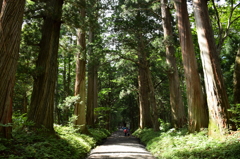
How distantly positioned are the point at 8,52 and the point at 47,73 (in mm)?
2811

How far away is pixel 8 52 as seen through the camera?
14.7 ft

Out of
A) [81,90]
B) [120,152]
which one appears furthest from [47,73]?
[81,90]

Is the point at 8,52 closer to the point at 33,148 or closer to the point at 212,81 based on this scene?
the point at 33,148

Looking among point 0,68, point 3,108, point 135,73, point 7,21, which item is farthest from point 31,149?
point 135,73

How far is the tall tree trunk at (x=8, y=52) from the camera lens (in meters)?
4.37

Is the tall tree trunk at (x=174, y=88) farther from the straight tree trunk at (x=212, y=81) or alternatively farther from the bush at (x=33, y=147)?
the bush at (x=33, y=147)

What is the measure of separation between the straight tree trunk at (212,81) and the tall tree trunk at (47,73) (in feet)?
19.6

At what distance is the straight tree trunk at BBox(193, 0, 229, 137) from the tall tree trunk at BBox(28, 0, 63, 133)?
5.97 m

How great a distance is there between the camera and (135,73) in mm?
21141

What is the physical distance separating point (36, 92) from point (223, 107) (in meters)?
6.91

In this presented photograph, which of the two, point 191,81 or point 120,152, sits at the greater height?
point 191,81

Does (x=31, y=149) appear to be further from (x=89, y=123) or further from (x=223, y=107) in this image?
(x=89, y=123)

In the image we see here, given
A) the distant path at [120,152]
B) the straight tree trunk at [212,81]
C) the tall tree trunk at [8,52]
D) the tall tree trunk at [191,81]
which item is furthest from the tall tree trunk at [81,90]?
the straight tree trunk at [212,81]

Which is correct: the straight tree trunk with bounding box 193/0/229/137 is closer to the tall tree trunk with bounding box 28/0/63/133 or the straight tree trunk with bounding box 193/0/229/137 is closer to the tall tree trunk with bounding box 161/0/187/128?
the tall tree trunk with bounding box 161/0/187/128
